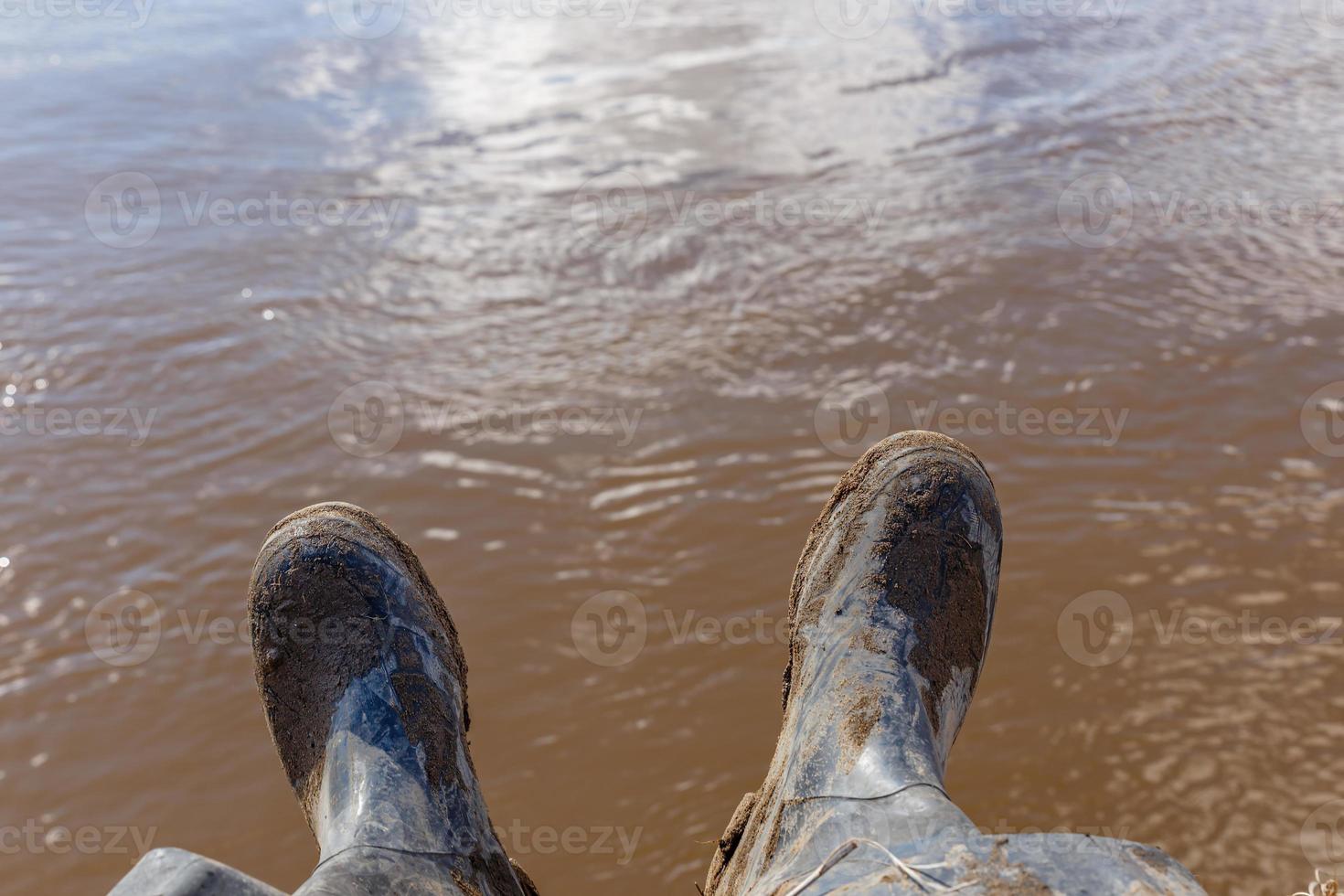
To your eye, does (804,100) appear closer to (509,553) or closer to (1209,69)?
(1209,69)

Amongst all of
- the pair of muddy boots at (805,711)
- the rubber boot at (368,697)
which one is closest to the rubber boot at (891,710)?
the pair of muddy boots at (805,711)

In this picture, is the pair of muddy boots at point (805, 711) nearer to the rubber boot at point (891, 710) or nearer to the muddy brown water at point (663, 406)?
the rubber boot at point (891, 710)

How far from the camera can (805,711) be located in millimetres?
1818

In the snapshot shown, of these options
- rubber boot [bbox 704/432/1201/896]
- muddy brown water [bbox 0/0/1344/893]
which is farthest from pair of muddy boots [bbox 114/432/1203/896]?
muddy brown water [bbox 0/0/1344/893]

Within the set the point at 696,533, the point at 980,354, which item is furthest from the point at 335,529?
the point at 980,354

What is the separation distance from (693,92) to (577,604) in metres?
3.65

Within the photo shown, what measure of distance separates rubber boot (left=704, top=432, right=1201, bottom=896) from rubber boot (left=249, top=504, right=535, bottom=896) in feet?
1.61

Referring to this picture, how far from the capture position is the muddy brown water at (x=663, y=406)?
7.07 feet

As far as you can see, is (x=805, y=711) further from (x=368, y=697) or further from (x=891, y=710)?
(x=368, y=697)

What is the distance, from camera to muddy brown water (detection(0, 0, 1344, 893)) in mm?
2154

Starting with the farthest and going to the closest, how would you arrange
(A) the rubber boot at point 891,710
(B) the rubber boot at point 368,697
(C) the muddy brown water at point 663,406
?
(C) the muddy brown water at point 663,406 → (B) the rubber boot at point 368,697 → (A) the rubber boot at point 891,710

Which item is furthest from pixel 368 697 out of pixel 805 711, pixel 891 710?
pixel 891 710

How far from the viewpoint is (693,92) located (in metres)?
5.32

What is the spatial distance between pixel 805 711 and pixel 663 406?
Result: 148cm
